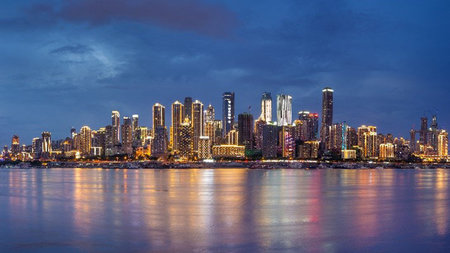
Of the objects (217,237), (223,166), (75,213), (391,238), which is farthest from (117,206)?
(223,166)

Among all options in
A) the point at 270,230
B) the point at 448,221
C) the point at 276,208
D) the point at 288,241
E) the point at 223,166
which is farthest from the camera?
the point at 223,166

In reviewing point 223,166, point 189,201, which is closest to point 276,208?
point 189,201

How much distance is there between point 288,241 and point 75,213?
17472 mm

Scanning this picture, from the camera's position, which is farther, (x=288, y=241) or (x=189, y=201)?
(x=189, y=201)

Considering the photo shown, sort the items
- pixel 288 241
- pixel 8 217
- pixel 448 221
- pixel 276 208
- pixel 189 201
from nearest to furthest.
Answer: pixel 288 241
pixel 448 221
pixel 8 217
pixel 276 208
pixel 189 201

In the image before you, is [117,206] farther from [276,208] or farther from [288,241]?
[288,241]

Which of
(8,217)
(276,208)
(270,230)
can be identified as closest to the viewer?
(270,230)

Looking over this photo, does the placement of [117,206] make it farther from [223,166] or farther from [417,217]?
[223,166]

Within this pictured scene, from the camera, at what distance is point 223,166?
199 meters

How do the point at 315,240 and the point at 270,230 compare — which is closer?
the point at 315,240

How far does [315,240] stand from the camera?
78.9ft

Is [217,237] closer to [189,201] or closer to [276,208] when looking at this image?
[276,208]

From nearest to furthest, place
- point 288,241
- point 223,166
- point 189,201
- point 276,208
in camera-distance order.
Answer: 1. point 288,241
2. point 276,208
3. point 189,201
4. point 223,166

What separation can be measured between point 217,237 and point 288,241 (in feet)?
11.8
